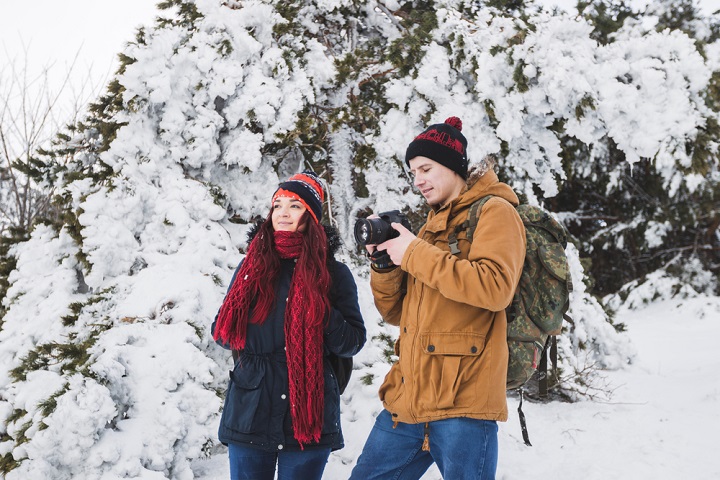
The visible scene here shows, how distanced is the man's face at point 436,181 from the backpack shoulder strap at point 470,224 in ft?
0.44

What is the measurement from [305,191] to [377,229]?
686 millimetres

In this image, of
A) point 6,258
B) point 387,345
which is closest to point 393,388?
point 387,345

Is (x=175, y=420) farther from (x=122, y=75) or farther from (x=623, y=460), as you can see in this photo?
(x=623, y=460)

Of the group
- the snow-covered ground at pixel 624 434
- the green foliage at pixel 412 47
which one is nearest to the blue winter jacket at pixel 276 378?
the snow-covered ground at pixel 624 434

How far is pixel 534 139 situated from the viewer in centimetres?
437

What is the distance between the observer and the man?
5.32 feet

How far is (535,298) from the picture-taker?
181cm

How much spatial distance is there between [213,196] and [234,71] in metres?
1.03

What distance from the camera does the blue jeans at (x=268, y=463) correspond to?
2066 mm

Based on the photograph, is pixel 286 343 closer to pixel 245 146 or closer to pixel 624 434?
pixel 245 146

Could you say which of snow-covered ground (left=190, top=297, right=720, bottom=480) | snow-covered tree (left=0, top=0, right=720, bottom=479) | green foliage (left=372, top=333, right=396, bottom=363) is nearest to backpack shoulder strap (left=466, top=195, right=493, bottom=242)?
snow-covered tree (left=0, top=0, right=720, bottom=479)

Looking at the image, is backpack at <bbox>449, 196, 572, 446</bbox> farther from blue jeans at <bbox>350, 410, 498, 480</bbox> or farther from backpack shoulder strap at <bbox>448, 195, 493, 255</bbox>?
blue jeans at <bbox>350, 410, 498, 480</bbox>

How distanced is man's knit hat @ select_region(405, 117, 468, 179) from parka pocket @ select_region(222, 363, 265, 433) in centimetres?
112

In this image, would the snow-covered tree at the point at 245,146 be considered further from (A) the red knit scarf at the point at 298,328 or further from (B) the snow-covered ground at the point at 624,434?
(A) the red knit scarf at the point at 298,328
